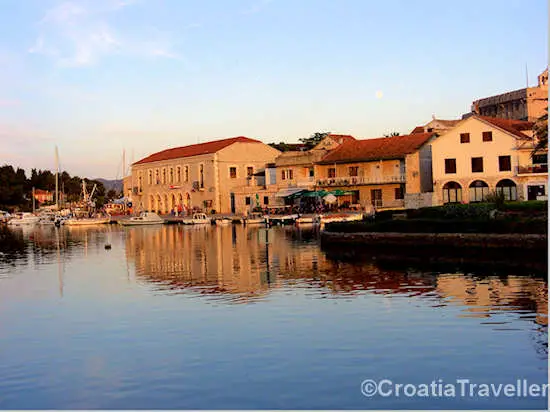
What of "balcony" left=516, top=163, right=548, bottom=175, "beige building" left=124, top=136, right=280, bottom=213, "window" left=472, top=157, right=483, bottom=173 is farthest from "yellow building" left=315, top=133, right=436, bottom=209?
"beige building" left=124, top=136, right=280, bottom=213

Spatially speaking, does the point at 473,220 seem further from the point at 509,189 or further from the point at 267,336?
the point at 509,189

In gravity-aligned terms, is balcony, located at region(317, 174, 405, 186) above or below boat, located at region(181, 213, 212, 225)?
above

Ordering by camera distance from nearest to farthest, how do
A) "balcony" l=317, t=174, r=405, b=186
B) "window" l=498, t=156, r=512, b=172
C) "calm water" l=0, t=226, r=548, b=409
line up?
"calm water" l=0, t=226, r=548, b=409 < "window" l=498, t=156, r=512, b=172 < "balcony" l=317, t=174, r=405, b=186

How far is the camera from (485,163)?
194 ft

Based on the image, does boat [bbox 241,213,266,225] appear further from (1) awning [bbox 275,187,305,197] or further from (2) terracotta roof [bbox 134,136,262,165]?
(2) terracotta roof [bbox 134,136,262,165]

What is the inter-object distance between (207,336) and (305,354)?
2.90 metres

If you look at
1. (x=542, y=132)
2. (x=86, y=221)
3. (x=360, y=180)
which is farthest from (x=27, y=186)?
(x=542, y=132)

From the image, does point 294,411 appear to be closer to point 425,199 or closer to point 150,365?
point 150,365

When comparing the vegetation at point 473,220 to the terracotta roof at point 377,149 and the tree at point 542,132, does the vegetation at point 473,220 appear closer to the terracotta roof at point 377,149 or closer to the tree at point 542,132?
the tree at point 542,132

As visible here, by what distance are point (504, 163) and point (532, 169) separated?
2.44m

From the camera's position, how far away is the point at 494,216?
3322 cm

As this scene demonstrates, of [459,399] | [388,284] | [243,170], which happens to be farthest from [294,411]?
[243,170]

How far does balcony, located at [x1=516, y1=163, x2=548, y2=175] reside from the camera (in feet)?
183

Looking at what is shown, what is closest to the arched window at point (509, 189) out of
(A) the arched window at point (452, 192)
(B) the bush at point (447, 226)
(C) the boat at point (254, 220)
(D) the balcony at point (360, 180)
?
(A) the arched window at point (452, 192)
